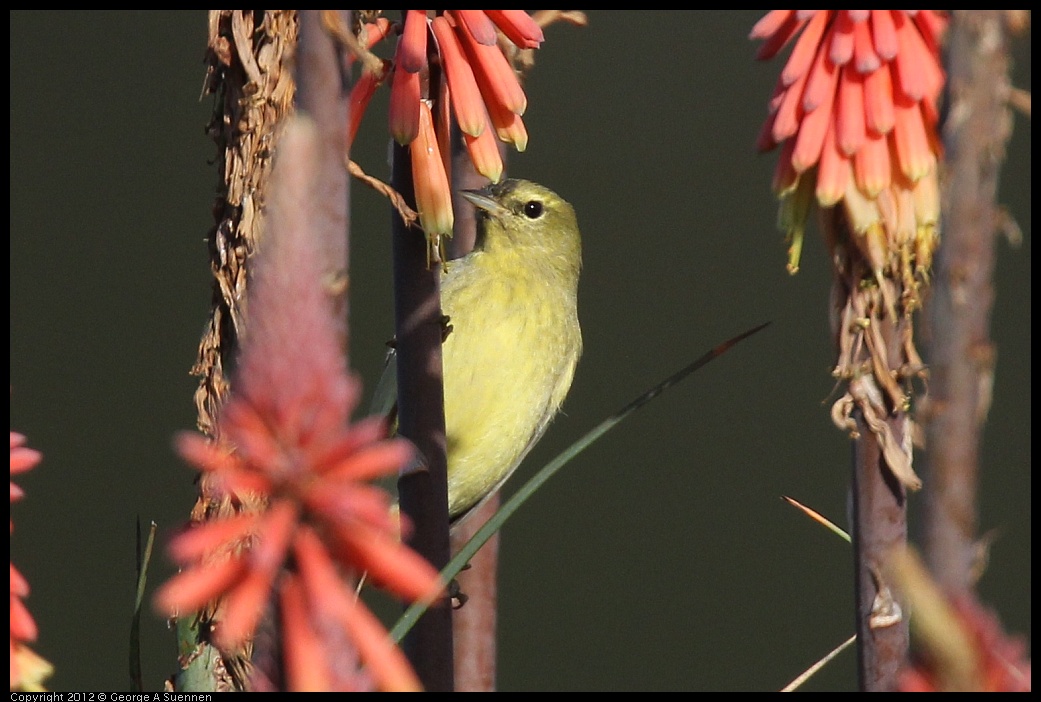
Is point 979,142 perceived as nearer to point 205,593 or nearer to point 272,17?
point 205,593

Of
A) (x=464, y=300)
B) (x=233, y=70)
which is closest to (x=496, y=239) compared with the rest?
(x=464, y=300)

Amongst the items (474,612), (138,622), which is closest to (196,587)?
(138,622)

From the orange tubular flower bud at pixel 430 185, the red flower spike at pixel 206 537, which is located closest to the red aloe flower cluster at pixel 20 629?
the red flower spike at pixel 206 537

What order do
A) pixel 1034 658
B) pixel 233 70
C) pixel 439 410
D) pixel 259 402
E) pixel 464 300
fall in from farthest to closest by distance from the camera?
1. pixel 464 300
2. pixel 233 70
3. pixel 439 410
4. pixel 1034 658
5. pixel 259 402

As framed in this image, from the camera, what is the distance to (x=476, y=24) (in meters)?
0.93

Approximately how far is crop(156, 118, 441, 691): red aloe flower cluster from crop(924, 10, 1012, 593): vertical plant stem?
0.22 meters

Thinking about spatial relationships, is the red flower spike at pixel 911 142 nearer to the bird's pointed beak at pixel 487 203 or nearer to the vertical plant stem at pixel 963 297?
the vertical plant stem at pixel 963 297

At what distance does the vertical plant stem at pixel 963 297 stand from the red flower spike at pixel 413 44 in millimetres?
444

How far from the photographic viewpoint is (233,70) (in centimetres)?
102

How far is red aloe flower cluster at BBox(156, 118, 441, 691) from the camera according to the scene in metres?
0.40

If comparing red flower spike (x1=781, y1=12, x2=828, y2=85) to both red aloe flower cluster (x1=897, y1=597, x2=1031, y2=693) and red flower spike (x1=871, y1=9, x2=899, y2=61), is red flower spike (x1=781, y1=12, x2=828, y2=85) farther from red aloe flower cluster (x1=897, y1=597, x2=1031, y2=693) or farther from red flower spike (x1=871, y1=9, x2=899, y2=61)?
red aloe flower cluster (x1=897, y1=597, x2=1031, y2=693)

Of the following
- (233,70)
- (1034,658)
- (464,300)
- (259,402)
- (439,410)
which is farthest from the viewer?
(464,300)

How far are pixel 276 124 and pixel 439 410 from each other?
0.26 m
